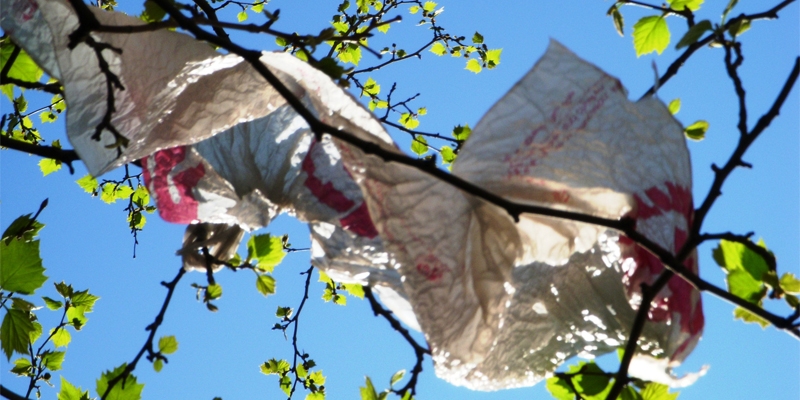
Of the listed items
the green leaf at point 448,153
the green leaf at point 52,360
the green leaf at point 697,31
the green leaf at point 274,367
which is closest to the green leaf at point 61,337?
the green leaf at point 52,360

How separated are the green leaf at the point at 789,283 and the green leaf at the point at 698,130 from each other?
416mm

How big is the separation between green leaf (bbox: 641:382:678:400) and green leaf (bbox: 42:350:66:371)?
1.95 meters

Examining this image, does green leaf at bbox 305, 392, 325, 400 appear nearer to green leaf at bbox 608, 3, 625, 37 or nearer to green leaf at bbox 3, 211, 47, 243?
green leaf at bbox 3, 211, 47, 243

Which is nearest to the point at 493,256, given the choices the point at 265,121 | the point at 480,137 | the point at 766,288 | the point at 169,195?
the point at 480,137

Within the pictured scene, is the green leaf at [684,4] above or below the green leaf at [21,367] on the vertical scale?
above

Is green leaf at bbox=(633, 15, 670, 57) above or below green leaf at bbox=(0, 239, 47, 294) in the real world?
above

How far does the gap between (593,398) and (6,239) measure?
1499 mm

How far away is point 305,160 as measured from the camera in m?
1.24

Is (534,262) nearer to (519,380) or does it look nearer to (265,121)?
(519,380)

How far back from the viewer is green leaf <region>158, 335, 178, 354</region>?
154cm

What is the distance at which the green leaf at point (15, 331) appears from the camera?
1447 millimetres

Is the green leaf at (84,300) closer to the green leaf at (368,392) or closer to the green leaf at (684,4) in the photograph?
the green leaf at (368,392)

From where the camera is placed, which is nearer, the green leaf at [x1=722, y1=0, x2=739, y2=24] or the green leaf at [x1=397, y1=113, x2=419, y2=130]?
the green leaf at [x1=722, y1=0, x2=739, y2=24]

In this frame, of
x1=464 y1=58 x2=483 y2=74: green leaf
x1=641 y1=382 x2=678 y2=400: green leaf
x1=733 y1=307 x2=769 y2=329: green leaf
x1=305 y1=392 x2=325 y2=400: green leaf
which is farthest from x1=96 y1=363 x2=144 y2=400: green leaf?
x1=464 y1=58 x2=483 y2=74: green leaf
